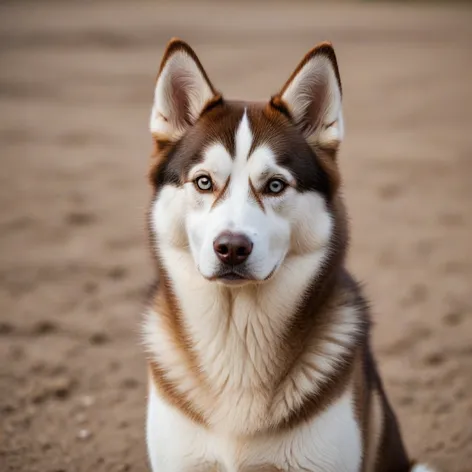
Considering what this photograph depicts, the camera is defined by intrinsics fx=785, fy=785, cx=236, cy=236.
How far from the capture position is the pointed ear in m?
3.12

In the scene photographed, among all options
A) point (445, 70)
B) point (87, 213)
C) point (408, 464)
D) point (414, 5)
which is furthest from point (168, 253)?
point (414, 5)

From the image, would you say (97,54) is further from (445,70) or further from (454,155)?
(454,155)

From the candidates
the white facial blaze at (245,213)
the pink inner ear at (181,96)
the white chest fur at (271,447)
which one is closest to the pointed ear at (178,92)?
the pink inner ear at (181,96)

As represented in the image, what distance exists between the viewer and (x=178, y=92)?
323 cm

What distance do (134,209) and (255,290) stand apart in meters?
4.61

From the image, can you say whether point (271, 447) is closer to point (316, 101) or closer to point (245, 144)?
point (245, 144)

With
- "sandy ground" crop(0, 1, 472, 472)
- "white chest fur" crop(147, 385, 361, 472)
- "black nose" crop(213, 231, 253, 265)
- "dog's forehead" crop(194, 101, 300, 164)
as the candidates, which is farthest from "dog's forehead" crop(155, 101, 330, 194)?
"sandy ground" crop(0, 1, 472, 472)

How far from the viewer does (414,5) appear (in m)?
18.5

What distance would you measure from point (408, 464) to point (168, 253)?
149 centimetres

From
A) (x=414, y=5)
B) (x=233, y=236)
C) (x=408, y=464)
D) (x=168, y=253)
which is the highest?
(x=233, y=236)

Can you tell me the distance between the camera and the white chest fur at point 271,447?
2949 millimetres

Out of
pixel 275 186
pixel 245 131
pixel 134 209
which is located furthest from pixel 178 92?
pixel 134 209

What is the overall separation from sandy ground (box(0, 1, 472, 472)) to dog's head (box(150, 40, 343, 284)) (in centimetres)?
149

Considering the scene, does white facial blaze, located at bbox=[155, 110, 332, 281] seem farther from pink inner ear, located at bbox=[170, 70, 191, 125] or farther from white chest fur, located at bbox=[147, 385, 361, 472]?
white chest fur, located at bbox=[147, 385, 361, 472]
